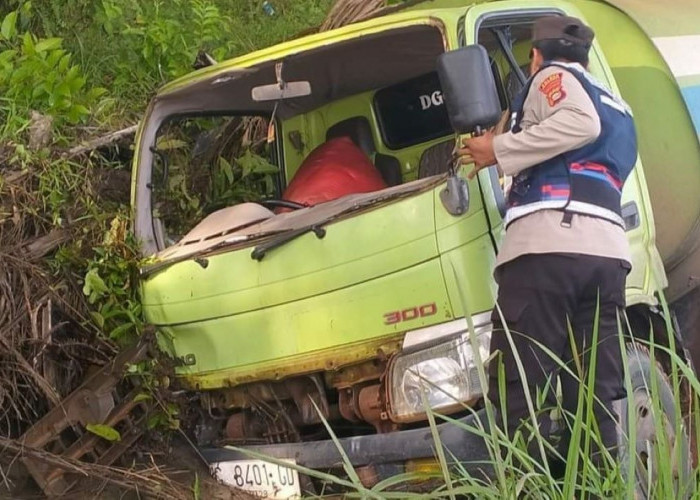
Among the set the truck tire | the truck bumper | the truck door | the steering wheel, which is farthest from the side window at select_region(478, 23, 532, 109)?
the truck bumper

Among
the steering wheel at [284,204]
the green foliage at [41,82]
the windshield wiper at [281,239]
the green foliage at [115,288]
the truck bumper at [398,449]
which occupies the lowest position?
the truck bumper at [398,449]

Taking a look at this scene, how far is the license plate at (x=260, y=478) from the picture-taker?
3.34 metres

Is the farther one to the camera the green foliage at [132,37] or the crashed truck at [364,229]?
the green foliage at [132,37]

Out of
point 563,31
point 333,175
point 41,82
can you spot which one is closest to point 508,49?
point 563,31

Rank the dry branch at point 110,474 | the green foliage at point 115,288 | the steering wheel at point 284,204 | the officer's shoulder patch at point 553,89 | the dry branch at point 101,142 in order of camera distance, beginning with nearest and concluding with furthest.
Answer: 1. the officer's shoulder patch at point 553,89
2. the dry branch at point 110,474
3. the green foliage at point 115,288
4. the steering wheel at point 284,204
5. the dry branch at point 101,142

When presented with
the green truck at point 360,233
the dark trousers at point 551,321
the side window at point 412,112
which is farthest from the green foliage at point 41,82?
the dark trousers at point 551,321

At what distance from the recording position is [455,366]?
10.2 ft

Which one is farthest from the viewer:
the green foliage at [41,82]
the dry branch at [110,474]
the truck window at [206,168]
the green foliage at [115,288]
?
the green foliage at [41,82]

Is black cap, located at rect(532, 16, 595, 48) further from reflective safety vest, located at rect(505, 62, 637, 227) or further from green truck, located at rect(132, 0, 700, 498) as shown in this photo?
green truck, located at rect(132, 0, 700, 498)

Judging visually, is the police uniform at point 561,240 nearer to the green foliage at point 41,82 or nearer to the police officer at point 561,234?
the police officer at point 561,234

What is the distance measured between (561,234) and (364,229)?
0.67 m

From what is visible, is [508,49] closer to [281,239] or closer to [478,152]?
[478,152]

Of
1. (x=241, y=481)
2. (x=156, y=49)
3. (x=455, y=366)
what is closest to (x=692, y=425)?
(x=455, y=366)

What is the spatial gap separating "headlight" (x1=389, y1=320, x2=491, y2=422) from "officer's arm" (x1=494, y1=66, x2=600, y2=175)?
0.57 metres
